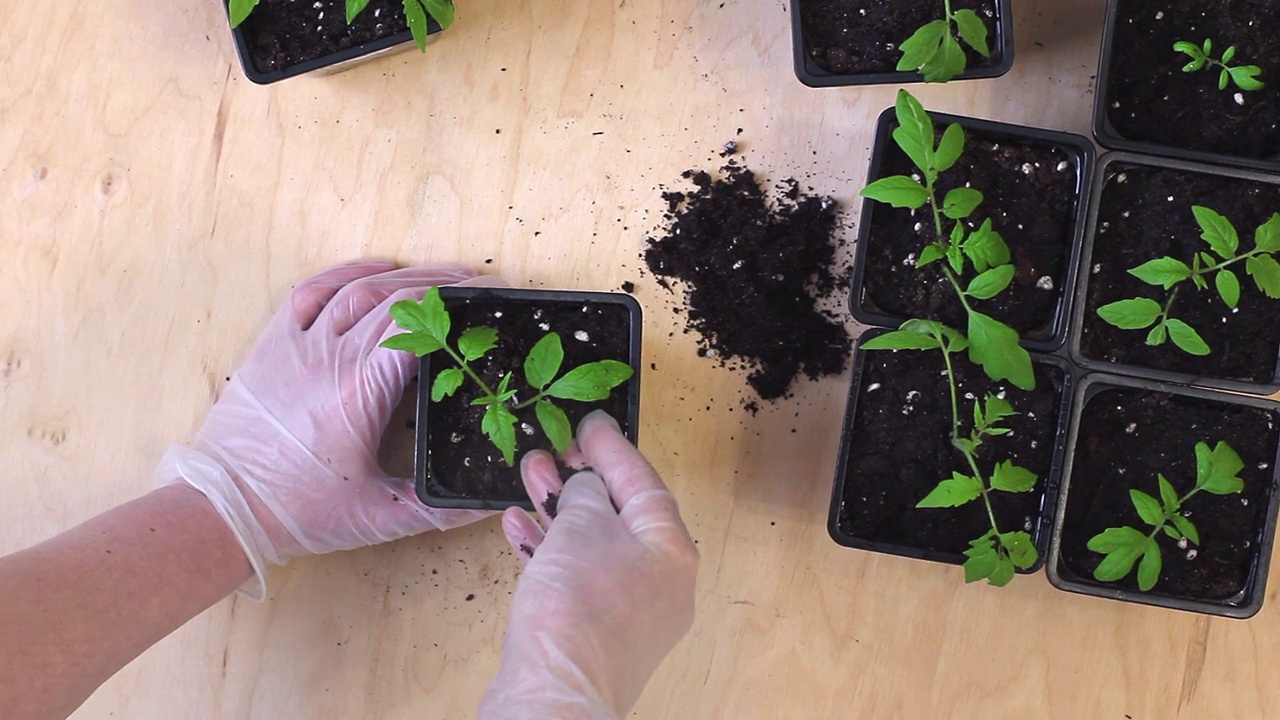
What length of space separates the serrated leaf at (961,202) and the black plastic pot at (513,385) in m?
0.33

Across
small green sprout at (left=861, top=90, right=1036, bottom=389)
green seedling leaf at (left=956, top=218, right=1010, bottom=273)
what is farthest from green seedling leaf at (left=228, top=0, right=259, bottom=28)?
green seedling leaf at (left=956, top=218, right=1010, bottom=273)

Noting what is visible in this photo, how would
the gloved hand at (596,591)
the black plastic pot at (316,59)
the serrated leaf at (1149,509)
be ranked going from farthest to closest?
1. the black plastic pot at (316,59)
2. the serrated leaf at (1149,509)
3. the gloved hand at (596,591)

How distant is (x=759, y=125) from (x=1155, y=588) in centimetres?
72

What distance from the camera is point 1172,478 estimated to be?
3.28 ft

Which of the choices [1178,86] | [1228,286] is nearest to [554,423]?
[1228,286]

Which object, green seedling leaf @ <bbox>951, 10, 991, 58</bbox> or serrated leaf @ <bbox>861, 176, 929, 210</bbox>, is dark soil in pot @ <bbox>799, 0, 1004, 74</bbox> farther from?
serrated leaf @ <bbox>861, 176, 929, 210</bbox>

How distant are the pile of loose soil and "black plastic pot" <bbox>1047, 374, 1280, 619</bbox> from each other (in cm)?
30

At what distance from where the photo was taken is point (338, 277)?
115 centimetres

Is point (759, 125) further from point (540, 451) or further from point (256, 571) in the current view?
point (256, 571)

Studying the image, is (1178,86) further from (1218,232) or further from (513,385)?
(513,385)

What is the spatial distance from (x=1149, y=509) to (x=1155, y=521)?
0.01 metres

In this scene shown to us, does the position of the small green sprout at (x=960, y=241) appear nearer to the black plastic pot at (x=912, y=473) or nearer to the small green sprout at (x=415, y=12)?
the black plastic pot at (x=912, y=473)

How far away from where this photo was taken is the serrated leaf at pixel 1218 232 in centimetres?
90

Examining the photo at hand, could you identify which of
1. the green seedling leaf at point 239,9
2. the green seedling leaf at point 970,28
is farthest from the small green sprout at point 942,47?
the green seedling leaf at point 239,9
